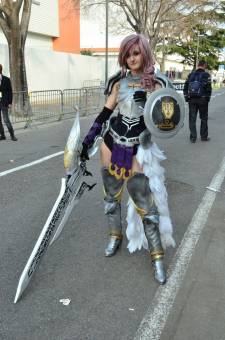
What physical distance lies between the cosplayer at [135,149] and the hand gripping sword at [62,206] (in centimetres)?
15

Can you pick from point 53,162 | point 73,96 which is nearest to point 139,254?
point 53,162

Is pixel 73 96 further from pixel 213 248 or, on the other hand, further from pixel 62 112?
pixel 213 248

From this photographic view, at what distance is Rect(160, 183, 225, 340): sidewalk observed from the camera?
288cm

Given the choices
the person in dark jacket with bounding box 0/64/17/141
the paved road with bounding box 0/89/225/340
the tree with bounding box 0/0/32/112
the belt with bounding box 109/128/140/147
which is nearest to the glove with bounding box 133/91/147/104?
the belt with bounding box 109/128/140/147

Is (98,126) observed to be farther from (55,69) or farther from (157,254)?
(55,69)

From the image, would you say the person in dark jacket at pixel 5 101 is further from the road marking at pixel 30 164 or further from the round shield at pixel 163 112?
the round shield at pixel 163 112

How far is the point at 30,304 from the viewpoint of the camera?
3.17m

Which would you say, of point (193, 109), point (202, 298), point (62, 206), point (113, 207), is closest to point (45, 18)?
point (193, 109)

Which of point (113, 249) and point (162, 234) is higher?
point (162, 234)

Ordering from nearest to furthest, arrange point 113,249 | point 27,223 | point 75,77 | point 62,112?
point 113,249
point 27,223
point 62,112
point 75,77

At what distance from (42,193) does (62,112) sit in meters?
9.20

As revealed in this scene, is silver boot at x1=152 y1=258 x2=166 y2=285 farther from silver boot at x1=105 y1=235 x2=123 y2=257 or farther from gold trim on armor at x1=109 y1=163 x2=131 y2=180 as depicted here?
gold trim on armor at x1=109 y1=163 x2=131 y2=180

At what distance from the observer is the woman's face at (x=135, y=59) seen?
331 centimetres

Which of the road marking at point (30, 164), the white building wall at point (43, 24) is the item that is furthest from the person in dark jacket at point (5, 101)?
the white building wall at point (43, 24)
